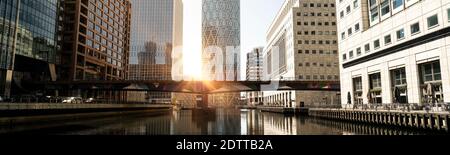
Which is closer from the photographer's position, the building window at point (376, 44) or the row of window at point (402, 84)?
the row of window at point (402, 84)

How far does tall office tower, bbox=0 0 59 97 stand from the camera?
6900 centimetres

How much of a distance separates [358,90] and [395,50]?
49.4 ft

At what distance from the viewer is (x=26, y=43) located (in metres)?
78.1

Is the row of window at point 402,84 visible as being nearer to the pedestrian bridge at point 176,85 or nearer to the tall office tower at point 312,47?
the pedestrian bridge at point 176,85

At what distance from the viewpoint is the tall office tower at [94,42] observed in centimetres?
10174

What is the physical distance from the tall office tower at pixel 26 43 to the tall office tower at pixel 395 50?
79499 millimetres

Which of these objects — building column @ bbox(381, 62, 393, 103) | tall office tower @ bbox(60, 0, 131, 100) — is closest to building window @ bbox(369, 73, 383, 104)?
building column @ bbox(381, 62, 393, 103)

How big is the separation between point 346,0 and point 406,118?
1579 inches

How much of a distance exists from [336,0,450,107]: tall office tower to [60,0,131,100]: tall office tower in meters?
87.5

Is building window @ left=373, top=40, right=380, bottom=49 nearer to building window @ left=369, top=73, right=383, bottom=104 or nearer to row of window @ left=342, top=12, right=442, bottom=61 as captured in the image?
row of window @ left=342, top=12, right=442, bottom=61

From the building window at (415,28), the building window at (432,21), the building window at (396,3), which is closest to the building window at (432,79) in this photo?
the building window at (415,28)

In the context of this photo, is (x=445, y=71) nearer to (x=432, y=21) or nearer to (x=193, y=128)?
(x=432, y=21)

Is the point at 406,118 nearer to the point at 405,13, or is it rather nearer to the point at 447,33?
the point at 447,33
